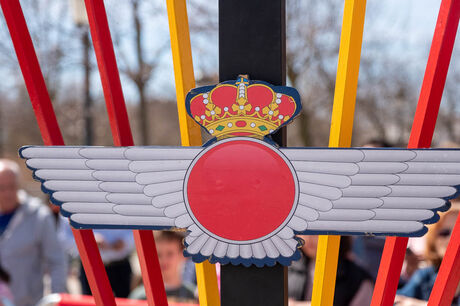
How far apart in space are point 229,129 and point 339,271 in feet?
3.83

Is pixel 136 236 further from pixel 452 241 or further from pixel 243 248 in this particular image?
pixel 452 241

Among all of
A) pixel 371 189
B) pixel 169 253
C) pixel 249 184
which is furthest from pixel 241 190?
pixel 169 253

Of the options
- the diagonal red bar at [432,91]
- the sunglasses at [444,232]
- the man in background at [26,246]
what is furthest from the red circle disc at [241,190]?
the man in background at [26,246]

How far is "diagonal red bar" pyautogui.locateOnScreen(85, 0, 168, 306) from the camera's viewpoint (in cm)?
113

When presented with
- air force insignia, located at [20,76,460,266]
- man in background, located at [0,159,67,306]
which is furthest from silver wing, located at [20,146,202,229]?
man in background, located at [0,159,67,306]

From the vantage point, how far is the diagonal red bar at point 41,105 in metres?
1.15

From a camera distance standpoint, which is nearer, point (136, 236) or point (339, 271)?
point (136, 236)

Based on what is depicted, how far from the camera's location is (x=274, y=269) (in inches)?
43.7

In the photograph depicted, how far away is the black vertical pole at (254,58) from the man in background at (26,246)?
1.74 m

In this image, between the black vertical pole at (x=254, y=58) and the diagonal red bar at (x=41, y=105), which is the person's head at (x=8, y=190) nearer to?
the diagonal red bar at (x=41, y=105)

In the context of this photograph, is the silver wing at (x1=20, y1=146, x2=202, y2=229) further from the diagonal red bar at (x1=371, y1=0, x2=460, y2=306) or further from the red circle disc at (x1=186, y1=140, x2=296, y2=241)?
the diagonal red bar at (x1=371, y1=0, x2=460, y2=306)

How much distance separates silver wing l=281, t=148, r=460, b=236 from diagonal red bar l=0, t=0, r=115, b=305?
52cm

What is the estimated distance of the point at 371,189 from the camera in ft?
3.41

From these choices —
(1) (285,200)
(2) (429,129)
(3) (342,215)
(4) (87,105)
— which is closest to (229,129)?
(1) (285,200)
